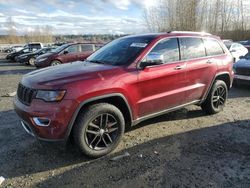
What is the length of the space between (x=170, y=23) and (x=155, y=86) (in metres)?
26.6

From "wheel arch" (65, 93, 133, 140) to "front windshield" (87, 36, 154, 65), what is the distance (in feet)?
2.11

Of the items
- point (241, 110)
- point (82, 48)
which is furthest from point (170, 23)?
point (241, 110)

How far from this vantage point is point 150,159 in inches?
171

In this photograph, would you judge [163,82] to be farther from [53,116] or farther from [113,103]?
[53,116]

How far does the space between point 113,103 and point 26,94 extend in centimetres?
133

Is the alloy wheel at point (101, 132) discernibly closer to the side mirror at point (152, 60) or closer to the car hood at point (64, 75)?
the car hood at point (64, 75)

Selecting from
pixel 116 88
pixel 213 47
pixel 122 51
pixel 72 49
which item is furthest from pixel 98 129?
pixel 72 49

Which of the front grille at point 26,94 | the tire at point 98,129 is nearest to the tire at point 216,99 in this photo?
the tire at point 98,129

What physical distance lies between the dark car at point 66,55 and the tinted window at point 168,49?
427 inches

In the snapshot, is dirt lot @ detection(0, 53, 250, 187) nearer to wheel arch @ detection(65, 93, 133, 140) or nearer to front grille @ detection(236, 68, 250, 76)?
wheel arch @ detection(65, 93, 133, 140)

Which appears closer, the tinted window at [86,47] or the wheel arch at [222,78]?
the wheel arch at [222,78]

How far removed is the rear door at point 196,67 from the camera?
5.61 m

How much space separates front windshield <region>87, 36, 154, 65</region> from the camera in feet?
16.1

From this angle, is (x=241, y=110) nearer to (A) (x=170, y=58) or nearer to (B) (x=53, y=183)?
(A) (x=170, y=58)
